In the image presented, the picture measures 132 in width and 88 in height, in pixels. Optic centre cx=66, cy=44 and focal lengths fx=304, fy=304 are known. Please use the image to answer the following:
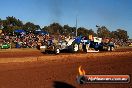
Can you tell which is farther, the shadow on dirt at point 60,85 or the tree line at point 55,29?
the tree line at point 55,29

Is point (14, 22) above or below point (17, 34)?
above

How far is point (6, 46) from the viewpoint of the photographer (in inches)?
1505

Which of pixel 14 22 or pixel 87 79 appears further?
pixel 14 22

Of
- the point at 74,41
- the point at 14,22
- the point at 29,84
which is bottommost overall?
the point at 29,84

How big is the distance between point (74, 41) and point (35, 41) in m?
11.6

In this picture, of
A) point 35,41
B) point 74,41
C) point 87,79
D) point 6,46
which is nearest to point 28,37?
point 35,41

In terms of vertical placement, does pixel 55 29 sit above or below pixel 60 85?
above

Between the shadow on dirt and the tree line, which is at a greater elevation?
the tree line

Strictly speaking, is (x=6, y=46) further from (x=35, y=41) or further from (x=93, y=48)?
(x=93, y=48)

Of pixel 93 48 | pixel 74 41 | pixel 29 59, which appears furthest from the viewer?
pixel 93 48

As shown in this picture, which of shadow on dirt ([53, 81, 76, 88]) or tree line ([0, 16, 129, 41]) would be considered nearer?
shadow on dirt ([53, 81, 76, 88])

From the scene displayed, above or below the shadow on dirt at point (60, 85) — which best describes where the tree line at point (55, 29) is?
above

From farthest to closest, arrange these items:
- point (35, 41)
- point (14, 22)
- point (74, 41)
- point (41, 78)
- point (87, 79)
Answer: point (14, 22) < point (35, 41) < point (74, 41) < point (41, 78) < point (87, 79)

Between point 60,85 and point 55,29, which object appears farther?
point 55,29
